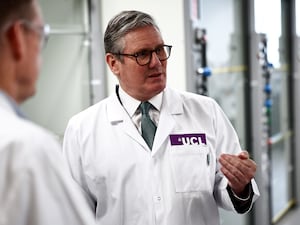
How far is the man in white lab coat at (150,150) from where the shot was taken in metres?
1.60

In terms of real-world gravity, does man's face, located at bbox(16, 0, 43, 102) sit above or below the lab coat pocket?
above

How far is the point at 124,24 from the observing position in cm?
170

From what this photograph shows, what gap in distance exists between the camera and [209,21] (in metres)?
3.04

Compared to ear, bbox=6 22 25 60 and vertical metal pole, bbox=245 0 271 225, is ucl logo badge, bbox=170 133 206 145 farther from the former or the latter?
vertical metal pole, bbox=245 0 271 225

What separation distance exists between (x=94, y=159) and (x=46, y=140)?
2.77 feet

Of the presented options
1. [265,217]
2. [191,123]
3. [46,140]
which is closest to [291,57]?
[265,217]

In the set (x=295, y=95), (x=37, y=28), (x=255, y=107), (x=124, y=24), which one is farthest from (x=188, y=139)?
(x=295, y=95)

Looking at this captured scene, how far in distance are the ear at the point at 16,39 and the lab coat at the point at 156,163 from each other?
830mm

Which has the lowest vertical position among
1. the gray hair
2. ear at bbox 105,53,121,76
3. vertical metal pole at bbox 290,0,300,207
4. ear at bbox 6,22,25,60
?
vertical metal pole at bbox 290,0,300,207

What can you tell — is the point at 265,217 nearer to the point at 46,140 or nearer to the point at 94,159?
the point at 94,159

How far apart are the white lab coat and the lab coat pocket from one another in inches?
31.5

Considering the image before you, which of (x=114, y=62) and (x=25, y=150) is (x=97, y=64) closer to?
(x=114, y=62)

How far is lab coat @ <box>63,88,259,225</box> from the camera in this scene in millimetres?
1599

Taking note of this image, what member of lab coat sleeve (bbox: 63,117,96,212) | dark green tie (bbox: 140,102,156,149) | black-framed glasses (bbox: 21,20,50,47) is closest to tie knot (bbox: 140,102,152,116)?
dark green tie (bbox: 140,102,156,149)
